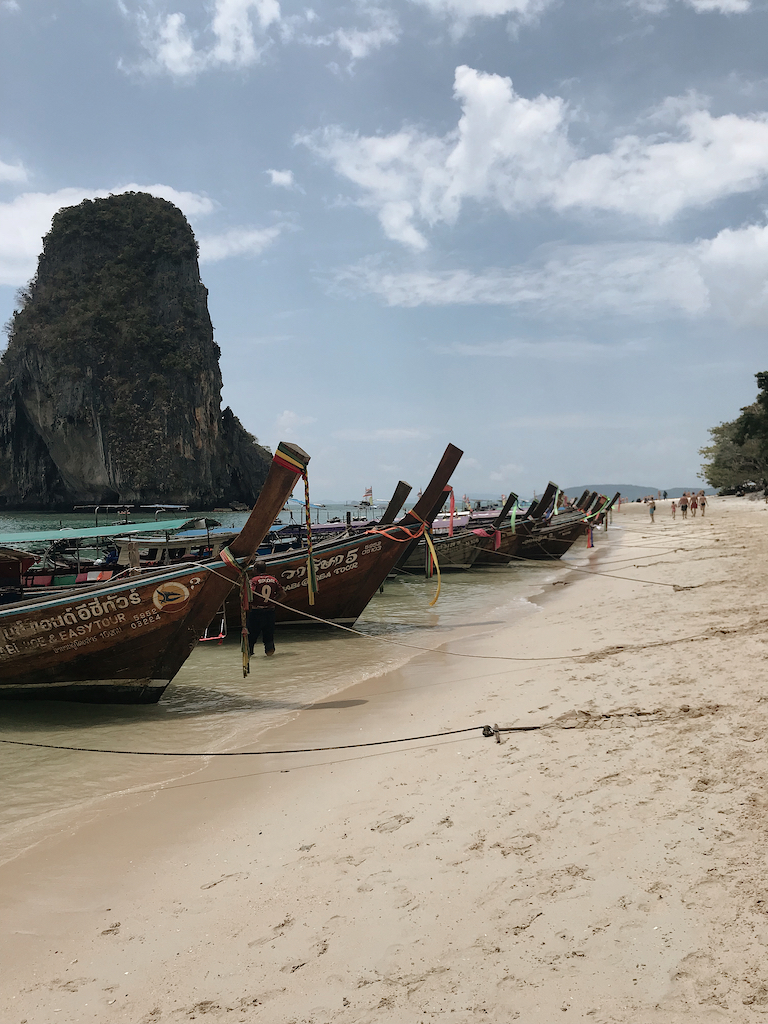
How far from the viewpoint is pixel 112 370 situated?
236 feet

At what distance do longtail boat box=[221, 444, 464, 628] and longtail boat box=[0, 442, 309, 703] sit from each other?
3610mm

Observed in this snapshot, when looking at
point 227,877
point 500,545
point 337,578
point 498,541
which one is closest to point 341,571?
point 337,578

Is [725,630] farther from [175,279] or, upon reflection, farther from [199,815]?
[175,279]

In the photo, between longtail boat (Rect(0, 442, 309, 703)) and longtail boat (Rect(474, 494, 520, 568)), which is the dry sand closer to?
longtail boat (Rect(0, 442, 309, 703))

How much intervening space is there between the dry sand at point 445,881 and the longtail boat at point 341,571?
5.22 metres

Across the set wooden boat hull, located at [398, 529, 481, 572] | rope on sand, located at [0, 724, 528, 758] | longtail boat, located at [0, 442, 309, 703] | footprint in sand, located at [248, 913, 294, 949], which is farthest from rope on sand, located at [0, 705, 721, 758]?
wooden boat hull, located at [398, 529, 481, 572]

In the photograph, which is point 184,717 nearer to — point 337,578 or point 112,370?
point 337,578

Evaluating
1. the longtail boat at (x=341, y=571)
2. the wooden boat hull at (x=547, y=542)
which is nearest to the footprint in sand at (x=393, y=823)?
the longtail boat at (x=341, y=571)

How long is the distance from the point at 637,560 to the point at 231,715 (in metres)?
16.6

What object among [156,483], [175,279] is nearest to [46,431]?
[156,483]

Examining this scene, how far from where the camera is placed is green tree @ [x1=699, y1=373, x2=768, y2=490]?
132 feet

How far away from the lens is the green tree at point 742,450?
132ft

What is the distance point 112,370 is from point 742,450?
69821mm

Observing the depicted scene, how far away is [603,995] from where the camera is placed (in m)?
2.19
